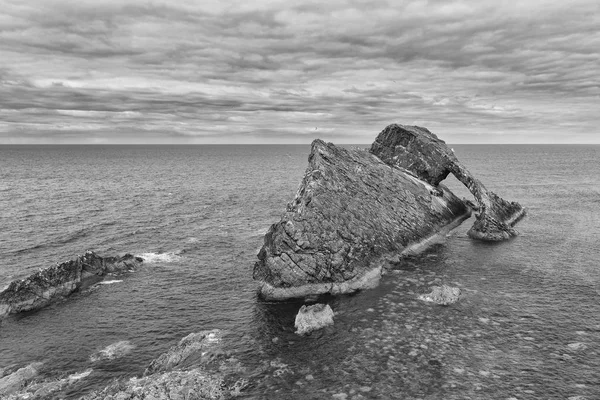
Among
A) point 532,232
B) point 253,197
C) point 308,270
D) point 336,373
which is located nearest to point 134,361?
point 336,373

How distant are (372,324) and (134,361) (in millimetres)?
20065

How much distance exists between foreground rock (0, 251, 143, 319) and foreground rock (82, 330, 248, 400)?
19.7 meters

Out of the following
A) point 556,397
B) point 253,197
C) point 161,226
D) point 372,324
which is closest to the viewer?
point 556,397

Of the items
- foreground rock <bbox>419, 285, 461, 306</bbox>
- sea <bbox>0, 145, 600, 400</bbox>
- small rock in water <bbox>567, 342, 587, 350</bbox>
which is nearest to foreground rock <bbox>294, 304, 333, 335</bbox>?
sea <bbox>0, 145, 600, 400</bbox>

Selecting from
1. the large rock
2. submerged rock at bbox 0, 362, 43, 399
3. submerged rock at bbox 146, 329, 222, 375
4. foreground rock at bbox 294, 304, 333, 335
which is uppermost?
the large rock

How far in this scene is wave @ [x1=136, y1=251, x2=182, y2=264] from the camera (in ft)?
190

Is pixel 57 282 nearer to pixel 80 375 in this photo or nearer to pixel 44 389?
pixel 80 375

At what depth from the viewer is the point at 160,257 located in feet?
195

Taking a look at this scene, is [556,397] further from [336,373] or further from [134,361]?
[134,361]

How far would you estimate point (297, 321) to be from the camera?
1478 inches

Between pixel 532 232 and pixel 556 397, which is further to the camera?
pixel 532 232

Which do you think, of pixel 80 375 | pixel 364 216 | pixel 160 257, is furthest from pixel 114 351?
pixel 364 216

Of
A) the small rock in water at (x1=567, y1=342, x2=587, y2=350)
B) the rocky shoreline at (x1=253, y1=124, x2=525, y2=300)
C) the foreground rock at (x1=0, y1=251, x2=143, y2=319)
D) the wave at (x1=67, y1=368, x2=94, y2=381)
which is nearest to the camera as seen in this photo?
the wave at (x1=67, y1=368, x2=94, y2=381)

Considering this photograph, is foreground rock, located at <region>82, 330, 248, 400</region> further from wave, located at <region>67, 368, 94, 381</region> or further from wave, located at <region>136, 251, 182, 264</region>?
wave, located at <region>136, 251, 182, 264</region>
